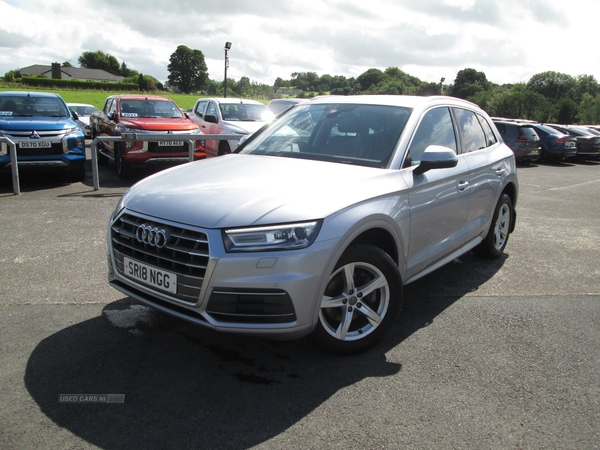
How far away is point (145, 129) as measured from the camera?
1060cm

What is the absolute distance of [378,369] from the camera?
130 inches

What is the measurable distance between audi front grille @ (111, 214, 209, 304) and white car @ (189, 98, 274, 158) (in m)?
8.44

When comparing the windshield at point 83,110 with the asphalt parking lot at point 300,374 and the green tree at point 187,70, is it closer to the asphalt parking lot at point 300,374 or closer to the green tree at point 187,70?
the asphalt parking lot at point 300,374

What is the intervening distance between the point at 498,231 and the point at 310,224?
365 cm

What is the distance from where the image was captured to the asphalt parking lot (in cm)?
263

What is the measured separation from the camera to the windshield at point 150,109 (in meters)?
11.7

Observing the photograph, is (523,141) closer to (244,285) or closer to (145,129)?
(145,129)

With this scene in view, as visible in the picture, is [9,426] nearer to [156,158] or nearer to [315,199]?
[315,199]

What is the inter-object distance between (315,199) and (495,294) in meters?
2.62

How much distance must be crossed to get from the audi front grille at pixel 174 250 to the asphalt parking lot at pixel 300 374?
633mm

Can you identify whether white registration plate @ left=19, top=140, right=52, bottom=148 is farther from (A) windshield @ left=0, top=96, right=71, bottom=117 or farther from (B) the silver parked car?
(B) the silver parked car

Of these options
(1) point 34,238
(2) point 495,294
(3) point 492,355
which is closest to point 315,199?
(3) point 492,355

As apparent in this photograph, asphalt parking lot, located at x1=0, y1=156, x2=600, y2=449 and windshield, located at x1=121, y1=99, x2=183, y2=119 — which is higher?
windshield, located at x1=121, y1=99, x2=183, y2=119

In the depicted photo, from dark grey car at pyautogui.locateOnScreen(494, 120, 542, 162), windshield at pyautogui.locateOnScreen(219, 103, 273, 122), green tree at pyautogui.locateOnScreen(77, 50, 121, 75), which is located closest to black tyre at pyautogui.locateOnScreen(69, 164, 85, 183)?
windshield at pyautogui.locateOnScreen(219, 103, 273, 122)
